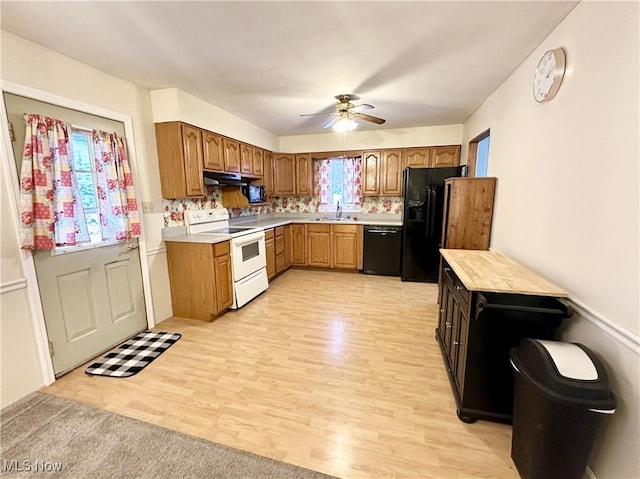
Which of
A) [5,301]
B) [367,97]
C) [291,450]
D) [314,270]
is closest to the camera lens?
[291,450]

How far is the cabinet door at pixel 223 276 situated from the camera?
300 centimetres

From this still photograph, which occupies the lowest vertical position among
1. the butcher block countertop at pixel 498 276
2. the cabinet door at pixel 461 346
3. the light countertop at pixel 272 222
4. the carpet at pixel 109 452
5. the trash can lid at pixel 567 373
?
the carpet at pixel 109 452

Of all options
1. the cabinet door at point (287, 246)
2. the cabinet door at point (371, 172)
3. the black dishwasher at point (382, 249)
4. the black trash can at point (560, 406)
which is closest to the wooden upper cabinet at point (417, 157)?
the cabinet door at point (371, 172)

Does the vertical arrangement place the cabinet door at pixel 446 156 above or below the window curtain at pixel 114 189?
above

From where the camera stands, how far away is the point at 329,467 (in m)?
1.43

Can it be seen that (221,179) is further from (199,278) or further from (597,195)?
(597,195)

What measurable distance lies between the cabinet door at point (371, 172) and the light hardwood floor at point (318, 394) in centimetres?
241

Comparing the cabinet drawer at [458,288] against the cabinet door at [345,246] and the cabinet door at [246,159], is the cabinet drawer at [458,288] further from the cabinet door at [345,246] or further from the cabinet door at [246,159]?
the cabinet door at [246,159]

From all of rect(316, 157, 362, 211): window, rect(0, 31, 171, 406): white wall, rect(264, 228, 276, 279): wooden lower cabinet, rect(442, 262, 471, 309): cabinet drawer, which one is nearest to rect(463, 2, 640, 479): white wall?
rect(442, 262, 471, 309): cabinet drawer

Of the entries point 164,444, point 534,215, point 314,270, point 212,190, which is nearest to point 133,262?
point 212,190

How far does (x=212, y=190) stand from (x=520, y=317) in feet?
12.2

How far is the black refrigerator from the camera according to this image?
4.04m

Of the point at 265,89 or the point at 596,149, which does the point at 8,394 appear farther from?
the point at 596,149

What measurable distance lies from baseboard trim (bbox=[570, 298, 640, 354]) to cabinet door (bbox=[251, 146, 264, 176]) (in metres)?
3.96
